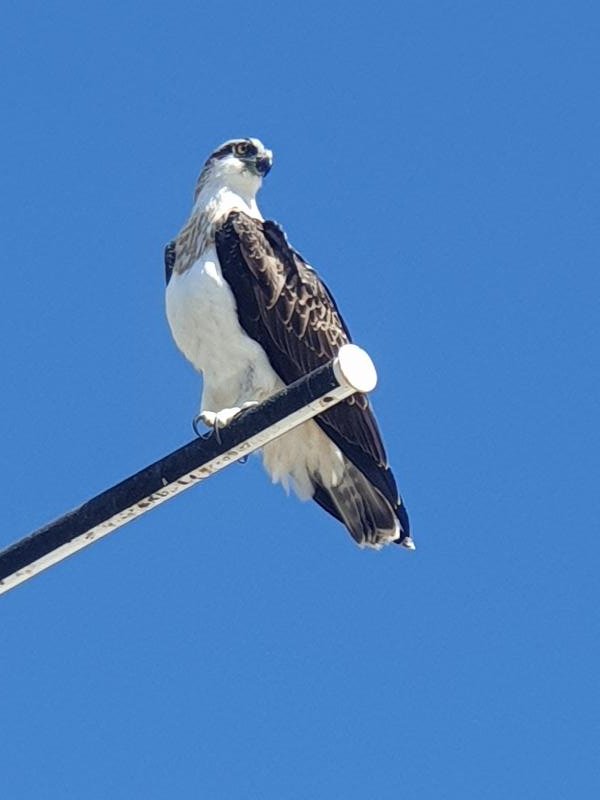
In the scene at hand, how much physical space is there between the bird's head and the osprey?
12.4 inches

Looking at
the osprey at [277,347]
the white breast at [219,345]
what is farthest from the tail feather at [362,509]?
the white breast at [219,345]

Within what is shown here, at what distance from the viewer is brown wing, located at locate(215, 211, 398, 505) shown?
805cm

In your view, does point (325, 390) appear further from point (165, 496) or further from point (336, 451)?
point (336, 451)

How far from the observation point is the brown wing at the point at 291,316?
26.4 ft

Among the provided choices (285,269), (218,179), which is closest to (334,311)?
(285,269)

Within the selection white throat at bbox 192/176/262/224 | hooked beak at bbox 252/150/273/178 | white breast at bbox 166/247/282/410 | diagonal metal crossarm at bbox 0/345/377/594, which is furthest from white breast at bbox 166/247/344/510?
diagonal metal crossarm at bbox 0/345/377/594

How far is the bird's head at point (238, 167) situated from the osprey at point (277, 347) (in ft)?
1.03

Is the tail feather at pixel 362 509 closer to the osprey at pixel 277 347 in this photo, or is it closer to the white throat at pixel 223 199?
the osprey at pixel 277 347

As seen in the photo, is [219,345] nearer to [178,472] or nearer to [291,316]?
[291,316]

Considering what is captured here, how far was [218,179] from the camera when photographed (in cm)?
897

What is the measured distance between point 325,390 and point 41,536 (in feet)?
2.91

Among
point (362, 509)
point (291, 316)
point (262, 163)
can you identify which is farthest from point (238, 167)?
point (362, 509)

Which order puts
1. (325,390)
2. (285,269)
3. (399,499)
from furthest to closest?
(285,269), (399,499), (325,390)

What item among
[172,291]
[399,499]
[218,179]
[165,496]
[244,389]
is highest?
[218,179]
